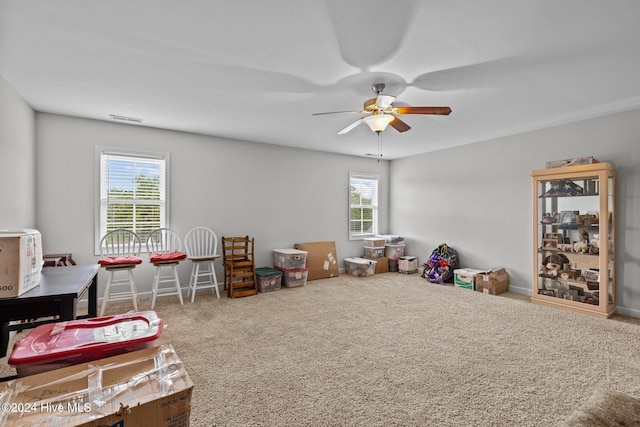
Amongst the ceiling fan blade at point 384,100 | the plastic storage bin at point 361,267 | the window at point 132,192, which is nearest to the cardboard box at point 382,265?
the plastic storage bin at point 361,267

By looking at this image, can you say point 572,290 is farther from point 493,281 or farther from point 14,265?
point 14,265

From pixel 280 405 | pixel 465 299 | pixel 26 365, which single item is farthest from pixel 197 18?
pixel 465 299

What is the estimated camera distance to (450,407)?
1.83 metres

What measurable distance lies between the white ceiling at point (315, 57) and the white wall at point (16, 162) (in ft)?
0.59

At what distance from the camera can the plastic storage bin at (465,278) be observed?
4.61 metres

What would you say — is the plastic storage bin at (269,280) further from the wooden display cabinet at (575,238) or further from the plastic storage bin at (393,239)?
the wooden display cabinet at (575,238)

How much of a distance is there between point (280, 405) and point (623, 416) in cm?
198

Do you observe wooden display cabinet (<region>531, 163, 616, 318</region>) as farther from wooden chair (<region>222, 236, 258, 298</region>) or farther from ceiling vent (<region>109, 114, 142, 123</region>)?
ceiling vent (<region>109, 114, 142, 123</region>)

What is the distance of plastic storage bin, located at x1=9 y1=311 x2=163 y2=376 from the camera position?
1.04 m

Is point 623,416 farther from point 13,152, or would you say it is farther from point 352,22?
point 13,152

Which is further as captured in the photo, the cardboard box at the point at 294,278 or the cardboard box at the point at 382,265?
the cardboard box at the point at 382,265

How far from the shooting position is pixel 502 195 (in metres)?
4.74

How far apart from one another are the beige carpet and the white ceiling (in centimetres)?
238

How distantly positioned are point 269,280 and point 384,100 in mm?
3049
